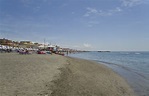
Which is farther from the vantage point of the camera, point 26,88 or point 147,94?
point 147,94

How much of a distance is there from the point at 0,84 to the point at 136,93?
26.5 ft

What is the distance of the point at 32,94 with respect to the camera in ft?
29.6

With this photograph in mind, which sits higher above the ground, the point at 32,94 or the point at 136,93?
the point at 32,94

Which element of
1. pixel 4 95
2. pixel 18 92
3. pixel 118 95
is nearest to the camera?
pixel 4 95

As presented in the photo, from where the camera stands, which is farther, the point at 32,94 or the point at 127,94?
the point at 127,94

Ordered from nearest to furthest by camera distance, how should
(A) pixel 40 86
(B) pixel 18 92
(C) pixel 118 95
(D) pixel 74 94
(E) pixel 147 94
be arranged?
(B) pixel 18 92 → (D) pixel 74 94 → (A) pixel 40 86 → (C) pixel 118 95 → (E) pixel 147 94

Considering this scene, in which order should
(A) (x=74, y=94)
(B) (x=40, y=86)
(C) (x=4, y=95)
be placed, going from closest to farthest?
(C) (x=4, y=95) < (A) (x=74, y=94) < (B) (x=40, y=86)

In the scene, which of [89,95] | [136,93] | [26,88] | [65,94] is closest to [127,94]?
[136,93]

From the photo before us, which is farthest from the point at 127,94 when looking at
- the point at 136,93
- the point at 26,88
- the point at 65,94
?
the point at 26,88

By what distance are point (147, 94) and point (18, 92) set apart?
7.79 meters

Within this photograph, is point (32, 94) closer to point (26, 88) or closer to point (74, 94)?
point (26, 88)

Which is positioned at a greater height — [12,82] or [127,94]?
[12,82]

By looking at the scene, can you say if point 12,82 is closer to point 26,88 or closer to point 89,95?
point 26,88

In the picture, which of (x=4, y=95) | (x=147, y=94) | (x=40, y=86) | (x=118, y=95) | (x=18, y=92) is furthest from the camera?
(x=147, y=94)
